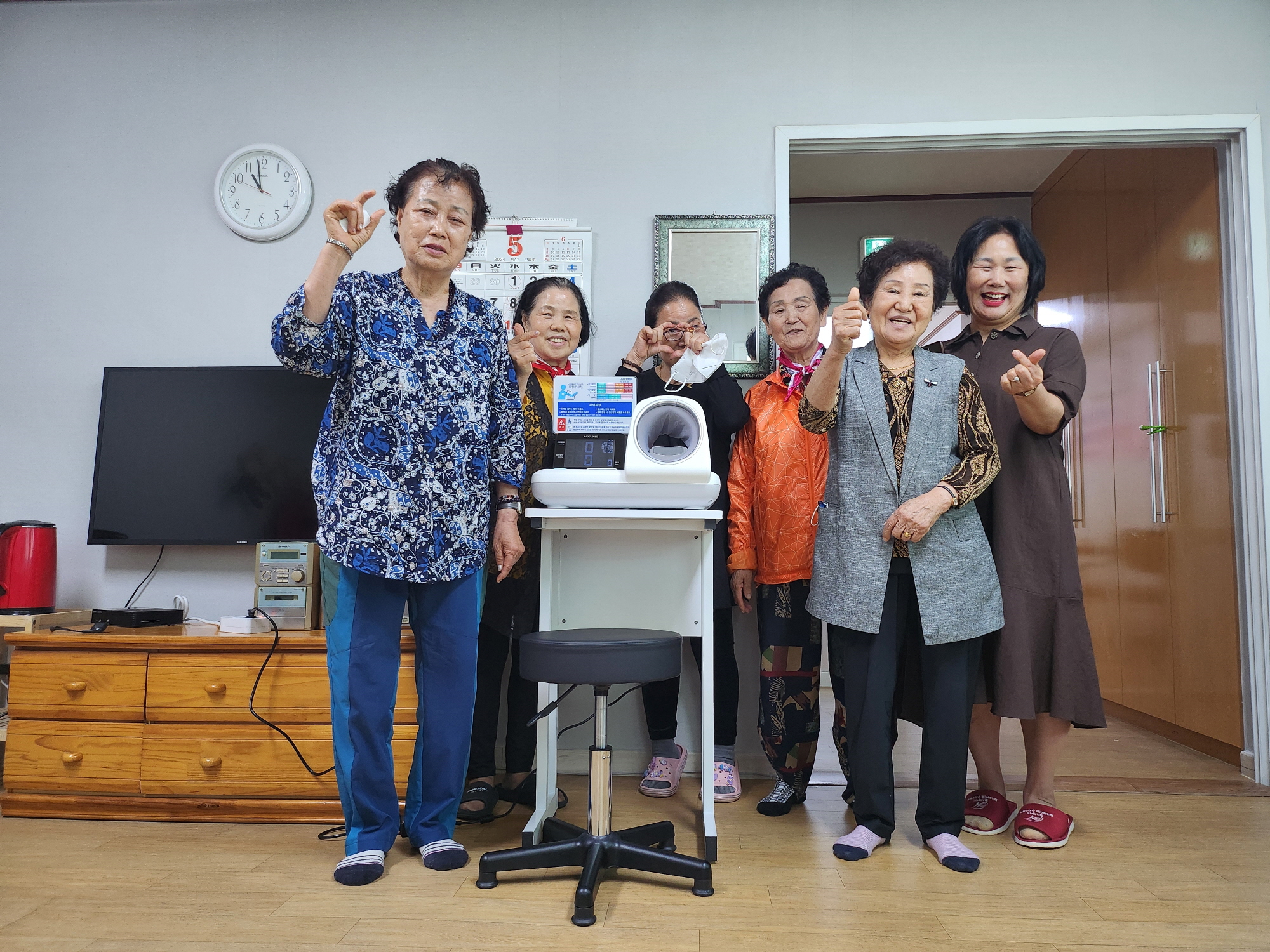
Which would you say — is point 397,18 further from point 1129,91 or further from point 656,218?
point 1129,91

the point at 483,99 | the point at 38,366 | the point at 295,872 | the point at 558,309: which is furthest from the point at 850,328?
the point at 38,366

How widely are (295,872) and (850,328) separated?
66.9 inches

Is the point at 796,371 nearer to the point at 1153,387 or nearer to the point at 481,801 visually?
the point at 481,801

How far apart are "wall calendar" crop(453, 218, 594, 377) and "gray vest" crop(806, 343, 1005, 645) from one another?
116 centimetres

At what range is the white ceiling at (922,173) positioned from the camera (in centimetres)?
443

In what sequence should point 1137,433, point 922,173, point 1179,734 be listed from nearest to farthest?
point 1179,734, point 1137,433, point 922,173

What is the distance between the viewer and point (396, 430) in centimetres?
184

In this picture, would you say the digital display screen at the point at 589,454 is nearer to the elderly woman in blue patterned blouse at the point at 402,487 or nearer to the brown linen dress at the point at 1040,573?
the elderly woman in blue patterned blouse at the point at 402,487

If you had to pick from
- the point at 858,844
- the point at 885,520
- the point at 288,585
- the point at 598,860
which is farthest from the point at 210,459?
the point at 858,844

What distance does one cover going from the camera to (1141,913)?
5.26 feet

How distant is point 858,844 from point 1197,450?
220 centimetres

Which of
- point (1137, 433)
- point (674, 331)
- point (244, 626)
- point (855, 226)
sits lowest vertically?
→ point (244, 626)

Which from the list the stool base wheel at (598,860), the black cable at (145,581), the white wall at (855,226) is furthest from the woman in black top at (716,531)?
the white wall at (855,226)

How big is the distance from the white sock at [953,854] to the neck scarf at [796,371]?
1204 mm
